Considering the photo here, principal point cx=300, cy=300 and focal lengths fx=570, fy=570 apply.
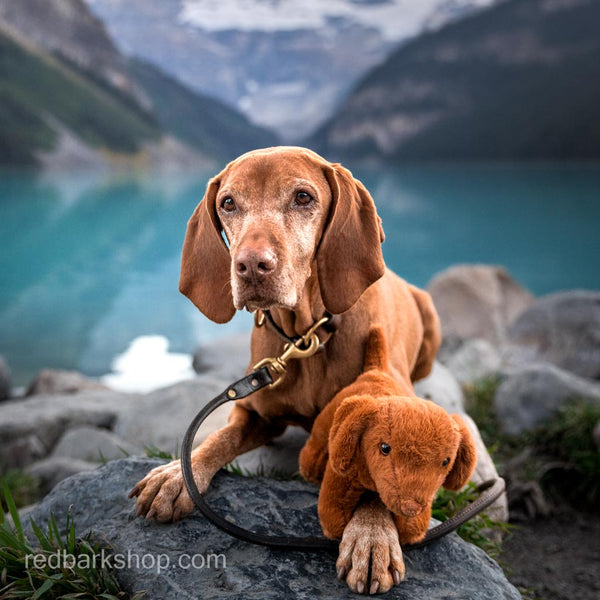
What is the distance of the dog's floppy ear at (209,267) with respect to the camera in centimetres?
226

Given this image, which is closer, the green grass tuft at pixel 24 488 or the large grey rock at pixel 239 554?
the large grey rock at pixel 239 554

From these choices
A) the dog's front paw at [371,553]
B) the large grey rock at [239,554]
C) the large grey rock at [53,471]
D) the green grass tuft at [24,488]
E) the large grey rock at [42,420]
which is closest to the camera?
the dog's front paw at [371,553]

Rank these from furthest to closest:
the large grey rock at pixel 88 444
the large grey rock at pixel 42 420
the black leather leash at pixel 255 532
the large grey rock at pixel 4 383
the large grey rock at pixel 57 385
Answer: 1. the large grey rock at pixel 57 385
2. the large grey rock at pixel 4 383
3. the large grey rock at pixel 42 420
4. the large grey rock at pixel 88 444
5. the black leather leash at pixel 255 532

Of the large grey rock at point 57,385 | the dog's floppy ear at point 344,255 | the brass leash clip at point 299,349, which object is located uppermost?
the large grey rock at point 57,385

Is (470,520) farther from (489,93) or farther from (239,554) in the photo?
(489,93)

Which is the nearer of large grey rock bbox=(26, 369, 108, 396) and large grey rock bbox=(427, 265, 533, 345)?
large grey rock bbox=(26, 369, 108, 396)

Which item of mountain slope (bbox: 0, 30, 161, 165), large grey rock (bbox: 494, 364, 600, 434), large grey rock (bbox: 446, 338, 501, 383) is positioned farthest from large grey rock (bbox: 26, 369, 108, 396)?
mountain slope (bbox: 0, 30, 161, 165)

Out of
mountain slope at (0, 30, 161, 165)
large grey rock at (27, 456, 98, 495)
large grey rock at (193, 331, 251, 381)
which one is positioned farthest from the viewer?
mountain slope at (0, 30, 161, 165)

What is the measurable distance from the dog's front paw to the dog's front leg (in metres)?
0.67

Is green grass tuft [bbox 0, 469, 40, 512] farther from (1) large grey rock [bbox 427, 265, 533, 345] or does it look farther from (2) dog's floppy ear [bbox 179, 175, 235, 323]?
(1) large grey rock [bbox 427, 265, 533, 345]

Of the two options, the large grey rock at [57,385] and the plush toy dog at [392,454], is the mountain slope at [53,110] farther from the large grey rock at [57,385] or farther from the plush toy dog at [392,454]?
the plush toy dog at [392,454]

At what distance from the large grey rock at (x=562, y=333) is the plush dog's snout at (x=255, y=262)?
5.90m

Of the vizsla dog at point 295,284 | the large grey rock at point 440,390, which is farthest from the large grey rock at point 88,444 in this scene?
the vizsla dog at point 295,284

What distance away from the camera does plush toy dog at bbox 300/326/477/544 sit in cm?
176
